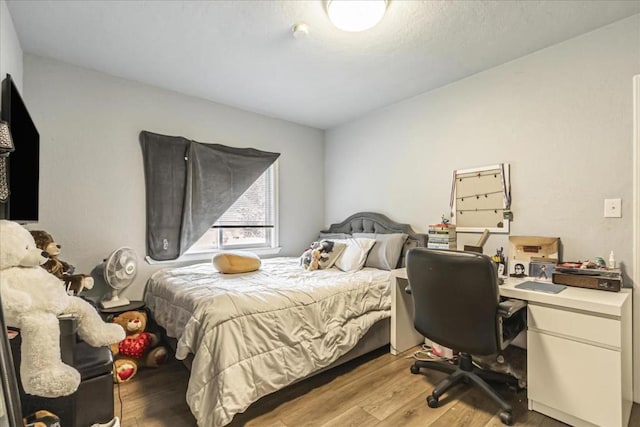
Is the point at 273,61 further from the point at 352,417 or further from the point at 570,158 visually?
the point at 352,417

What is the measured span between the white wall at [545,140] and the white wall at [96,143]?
2.21 metres

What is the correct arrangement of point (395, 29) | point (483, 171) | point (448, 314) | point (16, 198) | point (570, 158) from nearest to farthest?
point (16, 198), point (448, 314), point (395, 29), point (570, 158), point (483, 171)

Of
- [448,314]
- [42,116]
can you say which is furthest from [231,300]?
[42,116]

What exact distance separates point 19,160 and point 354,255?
96.9 inches

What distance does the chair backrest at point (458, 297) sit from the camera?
1.57 metres

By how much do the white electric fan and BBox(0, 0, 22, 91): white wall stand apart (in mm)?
1321

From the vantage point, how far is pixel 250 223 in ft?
11.5

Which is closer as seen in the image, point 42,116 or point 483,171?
point 42,116

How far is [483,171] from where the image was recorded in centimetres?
255

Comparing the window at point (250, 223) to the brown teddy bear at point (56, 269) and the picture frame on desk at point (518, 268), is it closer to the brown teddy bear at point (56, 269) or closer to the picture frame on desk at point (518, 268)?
the brown teddy bear at point (56, 269)

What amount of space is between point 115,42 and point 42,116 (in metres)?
0.87

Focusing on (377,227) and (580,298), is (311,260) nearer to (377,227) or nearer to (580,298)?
(377,227)

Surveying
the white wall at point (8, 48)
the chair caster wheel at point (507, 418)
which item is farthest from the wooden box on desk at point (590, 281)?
the white wall at point (8, 48)

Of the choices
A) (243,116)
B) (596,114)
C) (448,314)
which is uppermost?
A: (243,116)
